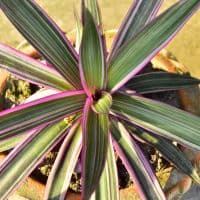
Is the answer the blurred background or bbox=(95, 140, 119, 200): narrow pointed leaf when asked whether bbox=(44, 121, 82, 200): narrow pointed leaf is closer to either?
bbox=(95, 140, 119, 200): narrow pointed leaf

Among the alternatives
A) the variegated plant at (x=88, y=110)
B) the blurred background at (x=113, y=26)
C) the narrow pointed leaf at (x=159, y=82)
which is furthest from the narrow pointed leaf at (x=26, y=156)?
the blurred background at (x=113, y=26)

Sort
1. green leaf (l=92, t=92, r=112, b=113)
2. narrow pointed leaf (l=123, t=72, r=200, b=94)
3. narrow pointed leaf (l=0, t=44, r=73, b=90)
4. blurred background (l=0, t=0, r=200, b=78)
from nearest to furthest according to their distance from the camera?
green leaf (l=92, t=92, r=112, b=113) < narrow pointed leaf (l=0, t=44, r=73, b=90) < narrow pointed leaf (l=123, t=72, r=200, b=94) < blurred background (l=0, t=0, r=200, b=78)

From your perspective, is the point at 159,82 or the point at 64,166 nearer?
the point at 64,166

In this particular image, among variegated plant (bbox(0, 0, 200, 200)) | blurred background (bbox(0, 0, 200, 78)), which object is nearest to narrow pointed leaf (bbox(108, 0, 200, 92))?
variegated plant (bbox(0, 0, 200, 200))

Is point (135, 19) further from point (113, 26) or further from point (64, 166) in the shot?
point (113, 26)

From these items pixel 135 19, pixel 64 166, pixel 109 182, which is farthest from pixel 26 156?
pixel 135 19

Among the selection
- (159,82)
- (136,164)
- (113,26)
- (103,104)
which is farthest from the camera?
(113,26)

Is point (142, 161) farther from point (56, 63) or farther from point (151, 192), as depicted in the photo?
point (56, 63)
